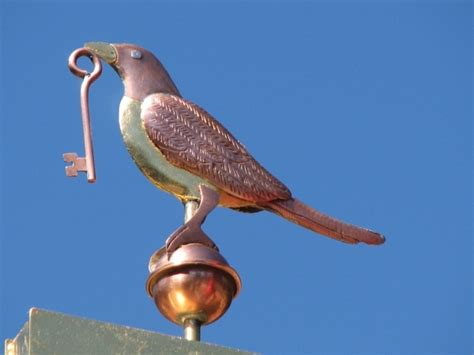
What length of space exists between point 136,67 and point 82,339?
5.59 feet

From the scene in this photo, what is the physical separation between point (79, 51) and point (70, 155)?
0.55m

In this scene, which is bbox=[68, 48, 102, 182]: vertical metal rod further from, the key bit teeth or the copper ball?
the copper ball

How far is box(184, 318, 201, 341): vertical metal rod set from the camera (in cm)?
561

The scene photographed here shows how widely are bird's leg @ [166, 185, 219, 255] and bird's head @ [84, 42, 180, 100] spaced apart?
0.58m

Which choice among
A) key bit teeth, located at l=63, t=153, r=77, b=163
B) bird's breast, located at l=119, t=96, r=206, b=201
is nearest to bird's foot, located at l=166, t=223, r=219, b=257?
bird's breast, located at l=119, t=96, r=206, b=201

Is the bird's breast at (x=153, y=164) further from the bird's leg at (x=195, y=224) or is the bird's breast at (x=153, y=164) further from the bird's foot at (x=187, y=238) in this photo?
the bird's foot at (x=187, y=238)

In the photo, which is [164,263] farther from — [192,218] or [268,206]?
[268,206]

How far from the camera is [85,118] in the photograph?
245 inches

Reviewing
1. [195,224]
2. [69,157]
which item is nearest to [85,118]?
[69,157]

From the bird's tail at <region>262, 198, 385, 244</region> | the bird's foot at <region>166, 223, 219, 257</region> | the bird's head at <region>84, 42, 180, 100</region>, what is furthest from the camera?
the bird's head at <region>84, 42, 180, 100</region>

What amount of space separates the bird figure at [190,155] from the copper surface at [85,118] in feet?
0.18

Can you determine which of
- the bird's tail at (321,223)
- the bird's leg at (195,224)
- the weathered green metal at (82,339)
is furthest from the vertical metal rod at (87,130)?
the weathered green metal at (82,339)

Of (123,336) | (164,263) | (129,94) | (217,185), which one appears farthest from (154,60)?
(123,336)

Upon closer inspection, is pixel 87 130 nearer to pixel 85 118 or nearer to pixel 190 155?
pixel 85 118
